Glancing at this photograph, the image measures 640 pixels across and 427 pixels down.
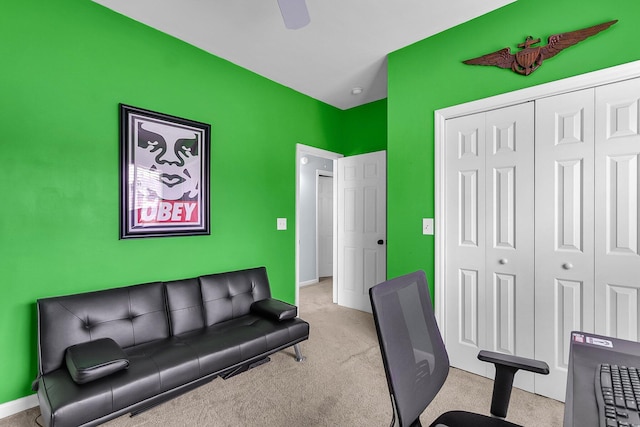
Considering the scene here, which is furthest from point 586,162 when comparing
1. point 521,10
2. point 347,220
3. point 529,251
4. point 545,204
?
point 347,220

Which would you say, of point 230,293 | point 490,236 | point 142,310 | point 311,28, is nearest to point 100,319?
point 142,310

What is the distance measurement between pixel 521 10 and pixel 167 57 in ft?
9.11

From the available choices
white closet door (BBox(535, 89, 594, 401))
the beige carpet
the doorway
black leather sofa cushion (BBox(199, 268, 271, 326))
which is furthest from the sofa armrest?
the doorway

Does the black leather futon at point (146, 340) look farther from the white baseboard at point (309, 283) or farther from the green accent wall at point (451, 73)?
the white baseboard at point (309, 283)

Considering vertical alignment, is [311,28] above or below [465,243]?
above

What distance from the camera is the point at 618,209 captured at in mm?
1818

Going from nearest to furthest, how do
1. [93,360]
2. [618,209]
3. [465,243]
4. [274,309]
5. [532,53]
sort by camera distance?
[93,360] → [618,209] → [532,53] → [465,243] → [274,309]

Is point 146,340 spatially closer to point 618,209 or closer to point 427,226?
point 427,226

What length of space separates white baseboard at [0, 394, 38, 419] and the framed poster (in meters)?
1.14

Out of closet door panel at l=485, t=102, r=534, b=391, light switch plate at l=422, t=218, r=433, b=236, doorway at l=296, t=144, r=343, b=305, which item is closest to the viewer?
closet door panel at l=485, t=102, r=534, b=391

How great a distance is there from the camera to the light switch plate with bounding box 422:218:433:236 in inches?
102

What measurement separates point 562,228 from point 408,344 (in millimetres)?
1675

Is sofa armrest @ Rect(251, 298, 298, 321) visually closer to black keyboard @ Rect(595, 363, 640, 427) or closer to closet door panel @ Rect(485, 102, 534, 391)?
closet door panel @ Rect(485, 102, 534, 391)

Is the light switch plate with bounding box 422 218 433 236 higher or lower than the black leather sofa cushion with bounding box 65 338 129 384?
higher
